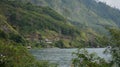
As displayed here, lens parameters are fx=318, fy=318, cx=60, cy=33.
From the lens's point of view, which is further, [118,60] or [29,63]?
[29,63]

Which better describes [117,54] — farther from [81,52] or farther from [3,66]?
[3,66]

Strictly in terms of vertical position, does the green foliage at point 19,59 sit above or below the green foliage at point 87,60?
below

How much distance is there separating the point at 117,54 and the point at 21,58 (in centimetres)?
4295

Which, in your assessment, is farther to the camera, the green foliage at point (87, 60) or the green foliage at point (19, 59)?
the green foliage at point (19, 59)

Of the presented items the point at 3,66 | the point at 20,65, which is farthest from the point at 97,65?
the point at 20,65

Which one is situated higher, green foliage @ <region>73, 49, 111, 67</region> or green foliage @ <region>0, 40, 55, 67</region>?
green foliage @ <region>73, 49, 111, 67</region>

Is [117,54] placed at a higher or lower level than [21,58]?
higher

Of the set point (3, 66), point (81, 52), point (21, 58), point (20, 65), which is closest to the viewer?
point (81, 52)

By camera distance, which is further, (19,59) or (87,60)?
(19,59)

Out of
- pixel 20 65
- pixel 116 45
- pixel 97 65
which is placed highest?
pixel 116 45

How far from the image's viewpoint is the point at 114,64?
1654 inches

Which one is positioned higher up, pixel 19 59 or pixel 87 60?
pixel 87 60

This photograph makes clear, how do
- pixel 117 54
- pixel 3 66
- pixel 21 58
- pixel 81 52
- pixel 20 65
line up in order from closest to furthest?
pixel 117 54
pixel 81 52
pixel 3 66
pixel 20 65
pixel 21 58

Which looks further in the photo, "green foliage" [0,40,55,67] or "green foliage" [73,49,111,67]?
"green foliage" [0,40,55,67]
